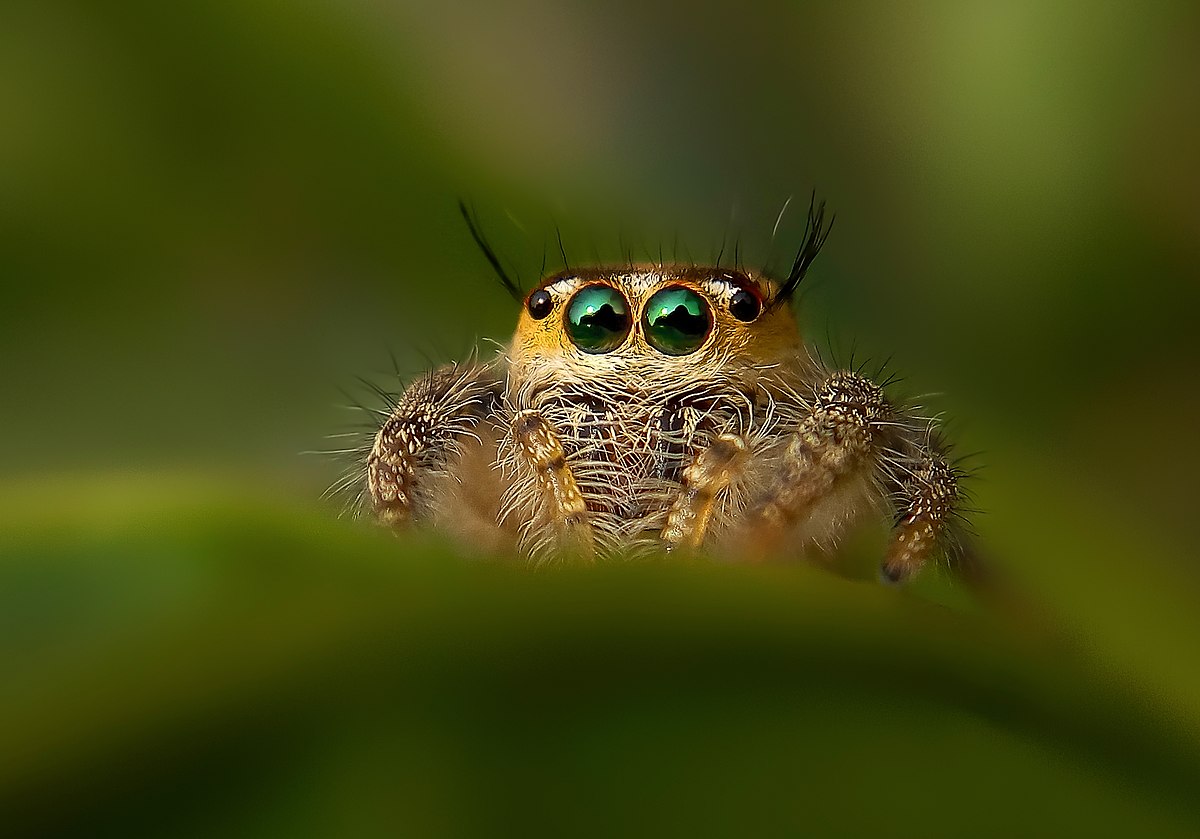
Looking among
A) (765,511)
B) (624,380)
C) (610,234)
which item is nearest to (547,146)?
(610,234)

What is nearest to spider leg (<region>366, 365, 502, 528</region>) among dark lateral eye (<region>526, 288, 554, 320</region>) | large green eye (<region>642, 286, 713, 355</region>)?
dark lateral eye (<region>526, 288, 554, 320</region>)

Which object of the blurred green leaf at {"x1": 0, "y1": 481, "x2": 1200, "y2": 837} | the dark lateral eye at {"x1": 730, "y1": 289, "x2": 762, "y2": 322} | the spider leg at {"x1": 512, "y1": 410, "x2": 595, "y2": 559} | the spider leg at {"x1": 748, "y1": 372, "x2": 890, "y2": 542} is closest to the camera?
the blurred green leaf at {"x1": 0, "y1": 481, "x2": 1200, "y2": 837}

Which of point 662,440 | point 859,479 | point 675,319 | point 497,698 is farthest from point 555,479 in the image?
point 497,698

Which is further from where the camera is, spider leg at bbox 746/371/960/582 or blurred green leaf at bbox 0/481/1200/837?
spider leg at bbox 746/371/960/582

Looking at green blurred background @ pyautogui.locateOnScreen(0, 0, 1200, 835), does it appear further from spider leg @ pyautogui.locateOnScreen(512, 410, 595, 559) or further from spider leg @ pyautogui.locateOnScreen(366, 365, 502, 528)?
spider leg @ pyautogui.locateOnScreen(512, 410, 595, 559)

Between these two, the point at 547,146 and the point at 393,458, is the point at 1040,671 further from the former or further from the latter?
the point at 547,146
